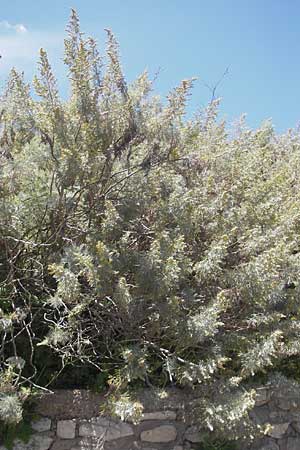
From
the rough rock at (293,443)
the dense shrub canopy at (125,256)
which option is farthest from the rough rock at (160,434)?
the rough rock at (293,443)

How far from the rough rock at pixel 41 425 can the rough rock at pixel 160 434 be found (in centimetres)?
72

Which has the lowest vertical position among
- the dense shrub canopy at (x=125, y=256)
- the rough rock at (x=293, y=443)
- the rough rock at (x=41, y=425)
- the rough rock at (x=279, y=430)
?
the rough rock at (x=293, y=443)

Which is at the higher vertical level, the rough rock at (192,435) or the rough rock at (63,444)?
the rough rock at (63,444)

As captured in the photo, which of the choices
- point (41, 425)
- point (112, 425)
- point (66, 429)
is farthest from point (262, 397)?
point (41, 425)

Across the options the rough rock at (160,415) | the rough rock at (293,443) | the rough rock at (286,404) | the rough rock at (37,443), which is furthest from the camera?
the rough rock at (293,443)

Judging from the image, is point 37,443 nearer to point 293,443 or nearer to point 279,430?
point 279,430

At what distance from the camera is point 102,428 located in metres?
4.59

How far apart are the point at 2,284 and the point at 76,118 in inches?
53.2

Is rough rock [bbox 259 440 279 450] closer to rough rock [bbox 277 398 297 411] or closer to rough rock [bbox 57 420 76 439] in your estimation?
rough rock [bbox 277 398 297 411]

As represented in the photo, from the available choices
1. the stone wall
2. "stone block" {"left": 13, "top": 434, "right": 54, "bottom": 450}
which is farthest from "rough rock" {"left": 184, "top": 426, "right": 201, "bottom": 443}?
"stone block" {"left": 13, "top": 434, "right": 54, "bottom": 450}

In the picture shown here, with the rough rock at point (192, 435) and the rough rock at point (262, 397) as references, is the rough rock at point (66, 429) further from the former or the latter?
the rough rock at point (262, 397)

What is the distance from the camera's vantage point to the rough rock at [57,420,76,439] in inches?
179

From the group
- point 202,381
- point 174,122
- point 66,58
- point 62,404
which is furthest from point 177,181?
point 62,404

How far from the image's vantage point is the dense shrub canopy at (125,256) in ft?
14.6
